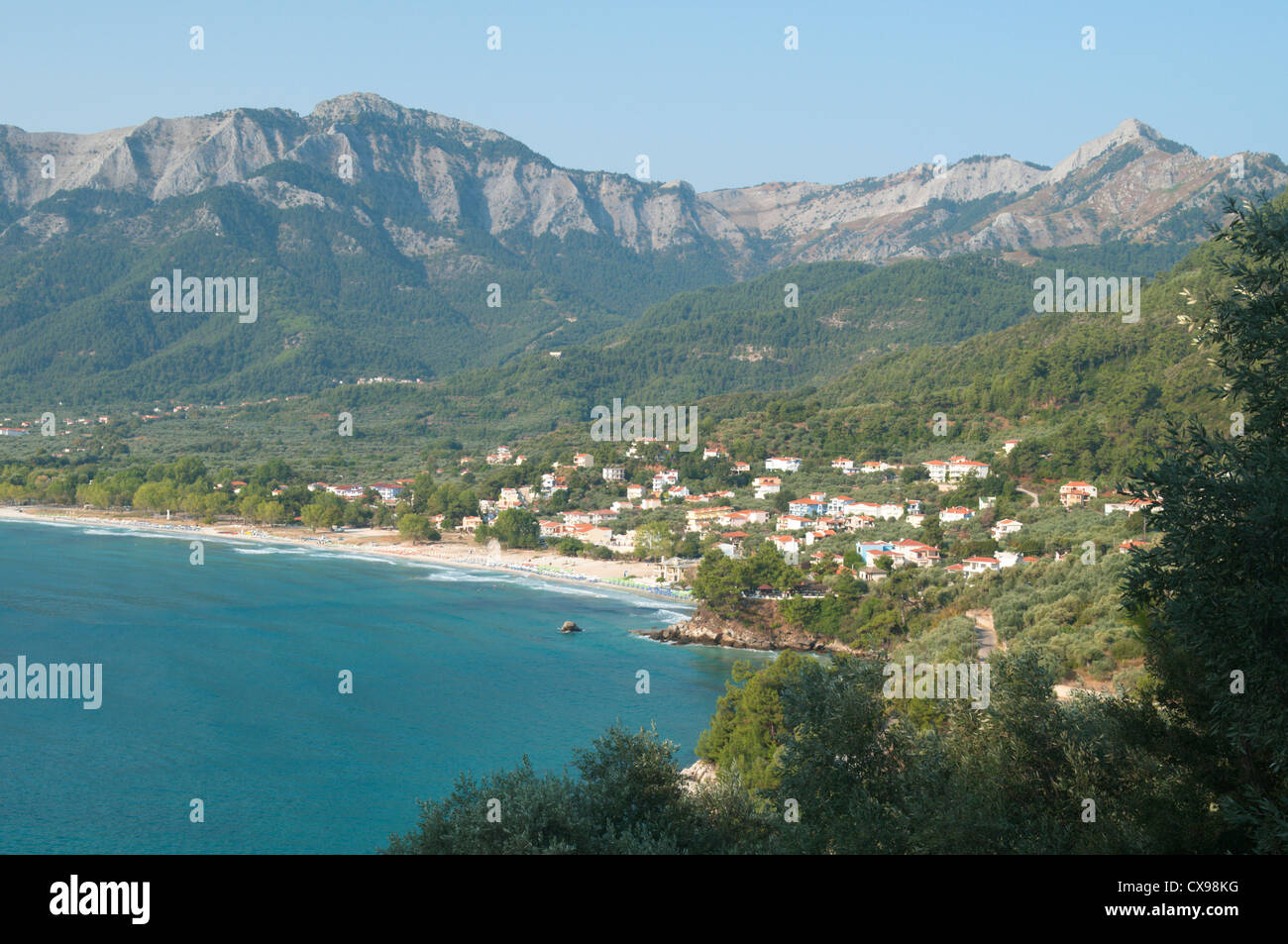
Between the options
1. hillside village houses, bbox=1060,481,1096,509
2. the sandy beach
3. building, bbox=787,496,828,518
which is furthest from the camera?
building, bbox=787,496,828,518

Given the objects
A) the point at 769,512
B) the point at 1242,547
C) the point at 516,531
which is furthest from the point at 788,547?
the point at 1242,547

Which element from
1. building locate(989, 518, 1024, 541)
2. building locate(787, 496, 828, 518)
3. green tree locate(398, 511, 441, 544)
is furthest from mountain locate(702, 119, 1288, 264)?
building locate(989, 518, 1024, 541)

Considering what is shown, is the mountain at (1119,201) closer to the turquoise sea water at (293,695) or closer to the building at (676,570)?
the building at (676,570)

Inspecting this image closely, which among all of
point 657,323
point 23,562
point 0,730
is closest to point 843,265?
point 657,323

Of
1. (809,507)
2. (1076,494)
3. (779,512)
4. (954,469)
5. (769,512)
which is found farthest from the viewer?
(769,512)

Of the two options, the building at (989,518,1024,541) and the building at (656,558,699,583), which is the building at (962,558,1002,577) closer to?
the building at (989,518,1024,541)

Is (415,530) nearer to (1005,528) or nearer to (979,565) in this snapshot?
(1005,528)
